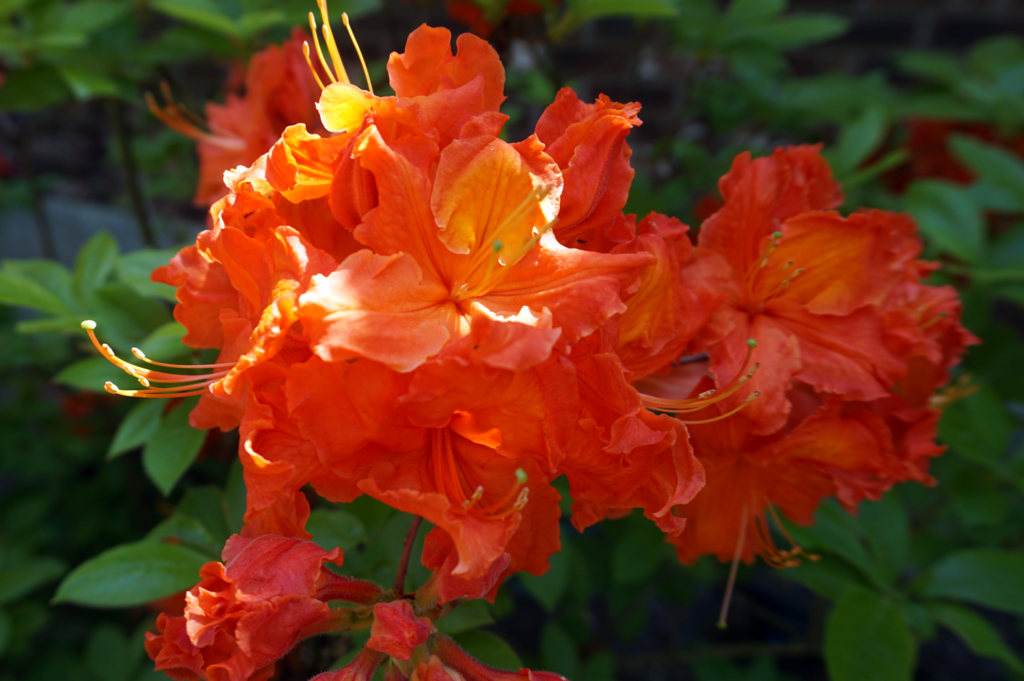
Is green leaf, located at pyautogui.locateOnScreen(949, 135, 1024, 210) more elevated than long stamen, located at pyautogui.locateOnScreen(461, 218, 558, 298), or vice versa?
long stamen, located at pyautogui.locateOnScreen(461, 218, 558, 298)

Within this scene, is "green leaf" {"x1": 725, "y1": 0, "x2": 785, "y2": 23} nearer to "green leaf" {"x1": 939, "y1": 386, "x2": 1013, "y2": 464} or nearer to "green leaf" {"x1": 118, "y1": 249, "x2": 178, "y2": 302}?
"green leaf" {"x1": 939, "y1": 386, "x2": 1013, "y2": 464}

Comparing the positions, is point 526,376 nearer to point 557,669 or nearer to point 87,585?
point 87,585

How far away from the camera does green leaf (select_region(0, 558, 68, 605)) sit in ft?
5.64

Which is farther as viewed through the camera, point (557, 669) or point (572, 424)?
point (557, 669)

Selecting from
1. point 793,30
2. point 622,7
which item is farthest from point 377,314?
point 793,30

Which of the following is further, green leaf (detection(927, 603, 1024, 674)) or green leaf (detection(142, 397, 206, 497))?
green leaf (detection(927, 603, 1024, 674))

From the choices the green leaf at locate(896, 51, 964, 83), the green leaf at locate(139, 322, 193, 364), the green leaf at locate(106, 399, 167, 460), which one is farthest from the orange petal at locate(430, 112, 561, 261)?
the green leaf at locate(896, 51, 964, 83)

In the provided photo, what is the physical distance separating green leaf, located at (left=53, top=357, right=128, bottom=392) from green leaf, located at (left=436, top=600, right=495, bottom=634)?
2.28 feet

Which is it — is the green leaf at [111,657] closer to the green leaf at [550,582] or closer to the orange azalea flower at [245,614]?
the green leaf at [550,582]

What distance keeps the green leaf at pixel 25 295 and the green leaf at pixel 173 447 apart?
1.09 feet

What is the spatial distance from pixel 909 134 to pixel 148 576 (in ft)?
9.46

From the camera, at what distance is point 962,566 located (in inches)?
58.3

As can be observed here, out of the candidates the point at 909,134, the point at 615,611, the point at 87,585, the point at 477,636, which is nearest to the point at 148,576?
the point at 87,585

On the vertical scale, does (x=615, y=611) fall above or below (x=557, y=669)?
below
